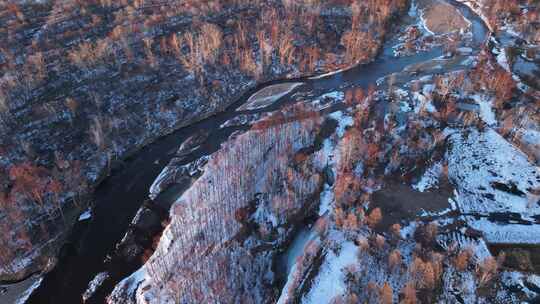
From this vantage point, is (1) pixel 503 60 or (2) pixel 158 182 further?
→ (1) pixel 503 60

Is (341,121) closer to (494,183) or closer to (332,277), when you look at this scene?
(494,183)

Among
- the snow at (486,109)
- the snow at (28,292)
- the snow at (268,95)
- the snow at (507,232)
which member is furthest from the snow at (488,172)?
the snow at (28,292)

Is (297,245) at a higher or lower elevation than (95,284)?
higher

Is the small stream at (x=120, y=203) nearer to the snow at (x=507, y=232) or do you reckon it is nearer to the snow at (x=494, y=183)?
the snow at (x=507, y=232)

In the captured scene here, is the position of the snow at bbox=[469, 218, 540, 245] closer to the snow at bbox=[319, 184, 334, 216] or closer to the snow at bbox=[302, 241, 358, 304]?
the snow at bbox=[302, 241, 358, 304]

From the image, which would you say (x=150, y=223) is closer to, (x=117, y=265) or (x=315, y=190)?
(x=117, y=265)

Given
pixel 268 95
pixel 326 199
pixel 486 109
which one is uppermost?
pixel 486 109

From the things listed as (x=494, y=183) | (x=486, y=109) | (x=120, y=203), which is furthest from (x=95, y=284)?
(x=486, y=109)

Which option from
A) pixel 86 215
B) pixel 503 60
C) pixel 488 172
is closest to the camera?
pixel 86 215

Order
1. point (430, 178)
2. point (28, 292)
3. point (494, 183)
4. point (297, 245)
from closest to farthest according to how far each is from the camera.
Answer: point (28, 292)
point (297, 245)
point (494, 183)
point (430, 178)
